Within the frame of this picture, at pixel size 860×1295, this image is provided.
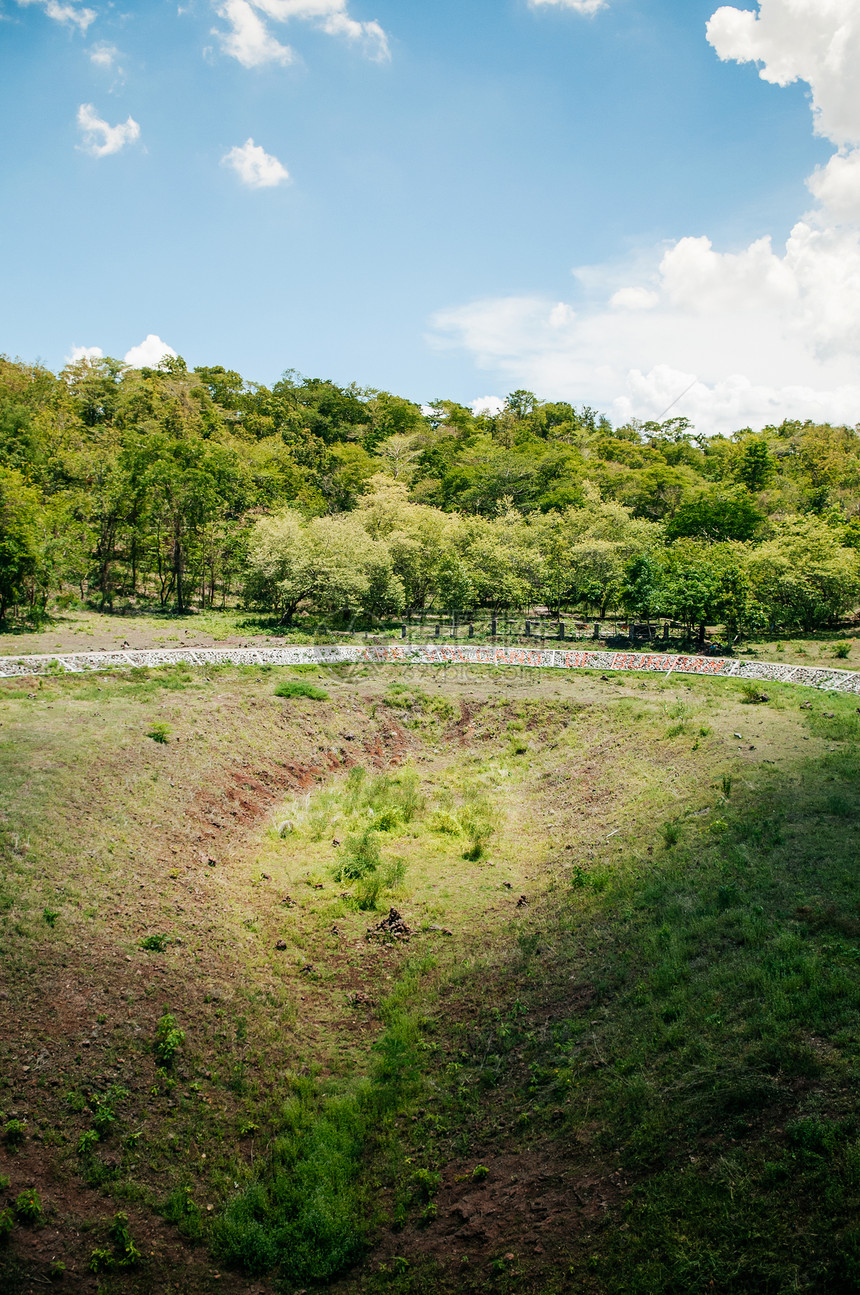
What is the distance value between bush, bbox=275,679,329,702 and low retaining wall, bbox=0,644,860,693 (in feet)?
12.8

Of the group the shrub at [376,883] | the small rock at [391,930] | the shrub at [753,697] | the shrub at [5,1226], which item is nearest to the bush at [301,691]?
the shrub at [376,883]

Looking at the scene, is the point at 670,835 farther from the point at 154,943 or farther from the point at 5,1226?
the point at 5,1226

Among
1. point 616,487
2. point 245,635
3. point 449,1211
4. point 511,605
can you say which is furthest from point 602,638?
point 449,1211

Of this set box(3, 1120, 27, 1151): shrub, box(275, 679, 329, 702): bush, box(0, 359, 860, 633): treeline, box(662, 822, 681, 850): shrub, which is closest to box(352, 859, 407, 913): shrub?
box(662, 822, 681, 850): shrub

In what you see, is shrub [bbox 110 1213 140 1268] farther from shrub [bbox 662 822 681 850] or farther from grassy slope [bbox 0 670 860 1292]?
shrub [bbox 662 822 681 850]

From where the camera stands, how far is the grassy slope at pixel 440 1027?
8062mm

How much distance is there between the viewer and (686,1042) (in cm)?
1013

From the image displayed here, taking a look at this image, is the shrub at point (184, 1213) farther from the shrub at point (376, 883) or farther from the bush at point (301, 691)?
the bush at point (301, 691)

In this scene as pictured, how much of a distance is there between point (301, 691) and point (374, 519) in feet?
84.2

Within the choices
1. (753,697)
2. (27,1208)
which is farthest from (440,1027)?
(753,697)

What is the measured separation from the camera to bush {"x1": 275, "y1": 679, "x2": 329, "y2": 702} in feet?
96.6

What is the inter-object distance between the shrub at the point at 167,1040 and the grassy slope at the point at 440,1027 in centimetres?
22

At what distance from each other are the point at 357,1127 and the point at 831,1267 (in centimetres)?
667

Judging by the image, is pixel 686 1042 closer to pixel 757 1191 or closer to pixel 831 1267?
pixel 757 1191
